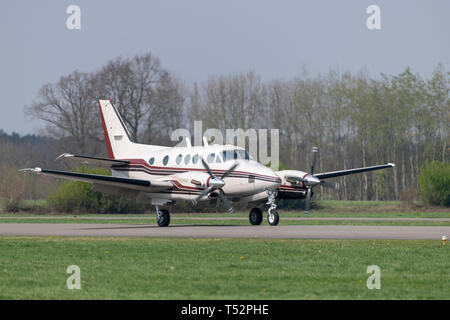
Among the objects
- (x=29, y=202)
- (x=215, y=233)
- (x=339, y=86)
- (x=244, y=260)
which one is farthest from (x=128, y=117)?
(x=244, y=260)

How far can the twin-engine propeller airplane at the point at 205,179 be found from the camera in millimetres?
31609

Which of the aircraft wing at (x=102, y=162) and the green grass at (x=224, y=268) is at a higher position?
the aircraft wing at (x=102, y=162)

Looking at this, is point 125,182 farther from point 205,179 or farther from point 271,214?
point 271,214

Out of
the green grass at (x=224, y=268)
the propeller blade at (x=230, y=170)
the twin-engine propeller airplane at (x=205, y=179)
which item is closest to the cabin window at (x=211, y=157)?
the twin-engine propeller airplane at (x=205, y=179)

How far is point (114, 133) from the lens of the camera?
38.8m

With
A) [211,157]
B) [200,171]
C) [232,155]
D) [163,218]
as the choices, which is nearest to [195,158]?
[200,171]

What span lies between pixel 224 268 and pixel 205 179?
1562 cm

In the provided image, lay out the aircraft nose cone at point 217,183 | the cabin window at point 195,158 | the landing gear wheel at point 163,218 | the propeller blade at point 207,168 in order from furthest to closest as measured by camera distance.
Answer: the landing gear wheel at point 163,218 → the cabin window at point 195,158 → the propeller blade at point 207,168 → the aircraft nose cone at point 217,183

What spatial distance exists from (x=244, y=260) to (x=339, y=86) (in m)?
61.7

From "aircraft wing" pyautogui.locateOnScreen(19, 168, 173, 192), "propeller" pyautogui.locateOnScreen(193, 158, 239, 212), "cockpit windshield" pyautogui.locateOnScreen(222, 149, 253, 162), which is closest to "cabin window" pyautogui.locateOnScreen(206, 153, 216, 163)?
"propeller" pyautogui.locateOnScreen(193, 158, 239, 212)

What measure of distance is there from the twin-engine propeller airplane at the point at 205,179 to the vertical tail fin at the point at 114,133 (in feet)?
7.58

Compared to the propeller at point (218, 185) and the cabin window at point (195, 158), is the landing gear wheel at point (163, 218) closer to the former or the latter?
the propeller at point (218, 185)
